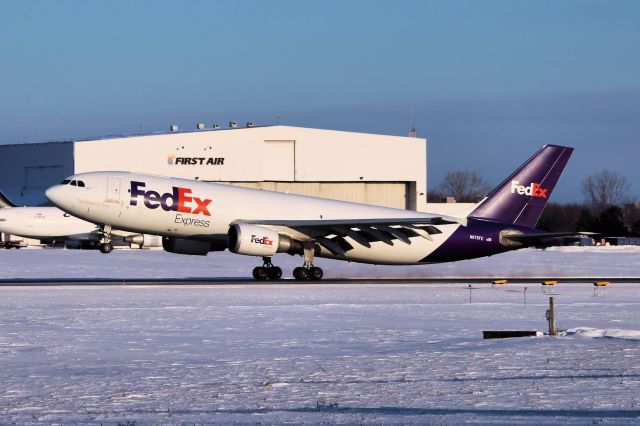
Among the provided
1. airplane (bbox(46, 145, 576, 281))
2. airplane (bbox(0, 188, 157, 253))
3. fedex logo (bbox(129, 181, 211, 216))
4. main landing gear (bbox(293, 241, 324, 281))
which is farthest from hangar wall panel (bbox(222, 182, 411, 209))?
fedex logo (bbox(129, 181, 211, 216))

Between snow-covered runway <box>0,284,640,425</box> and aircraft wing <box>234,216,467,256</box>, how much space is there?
1125 centimetres

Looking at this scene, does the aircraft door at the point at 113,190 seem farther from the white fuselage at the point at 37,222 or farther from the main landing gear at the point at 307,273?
the white fuselage at the point at 37,222

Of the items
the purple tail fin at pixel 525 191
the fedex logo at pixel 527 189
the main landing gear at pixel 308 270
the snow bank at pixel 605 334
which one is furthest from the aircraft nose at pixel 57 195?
the snow bank at pixel 605 334

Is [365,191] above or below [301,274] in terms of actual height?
above

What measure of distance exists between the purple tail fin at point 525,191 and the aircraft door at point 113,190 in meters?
16.8

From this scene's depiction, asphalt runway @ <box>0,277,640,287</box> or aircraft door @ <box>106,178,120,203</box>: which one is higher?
aircraft door @ <box>106,178,120,203</box>

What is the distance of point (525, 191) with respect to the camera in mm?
50938

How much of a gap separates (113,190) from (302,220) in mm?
8182

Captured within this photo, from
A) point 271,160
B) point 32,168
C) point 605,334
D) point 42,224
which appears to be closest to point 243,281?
point 605,334

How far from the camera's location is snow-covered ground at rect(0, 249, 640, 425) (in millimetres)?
13898

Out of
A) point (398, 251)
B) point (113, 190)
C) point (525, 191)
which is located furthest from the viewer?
point (525, 191)

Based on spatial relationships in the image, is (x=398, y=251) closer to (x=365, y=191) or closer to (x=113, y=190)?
(x=113, y=190)

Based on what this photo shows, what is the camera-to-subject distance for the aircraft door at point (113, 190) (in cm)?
4381

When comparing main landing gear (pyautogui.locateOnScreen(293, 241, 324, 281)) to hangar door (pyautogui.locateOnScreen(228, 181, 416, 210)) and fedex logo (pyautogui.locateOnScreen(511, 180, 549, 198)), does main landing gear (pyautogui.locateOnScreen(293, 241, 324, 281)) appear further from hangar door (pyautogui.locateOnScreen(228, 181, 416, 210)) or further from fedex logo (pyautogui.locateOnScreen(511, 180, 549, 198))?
hangar door (pyautogui.locateOnScreen(228, 181, 416, 210))
